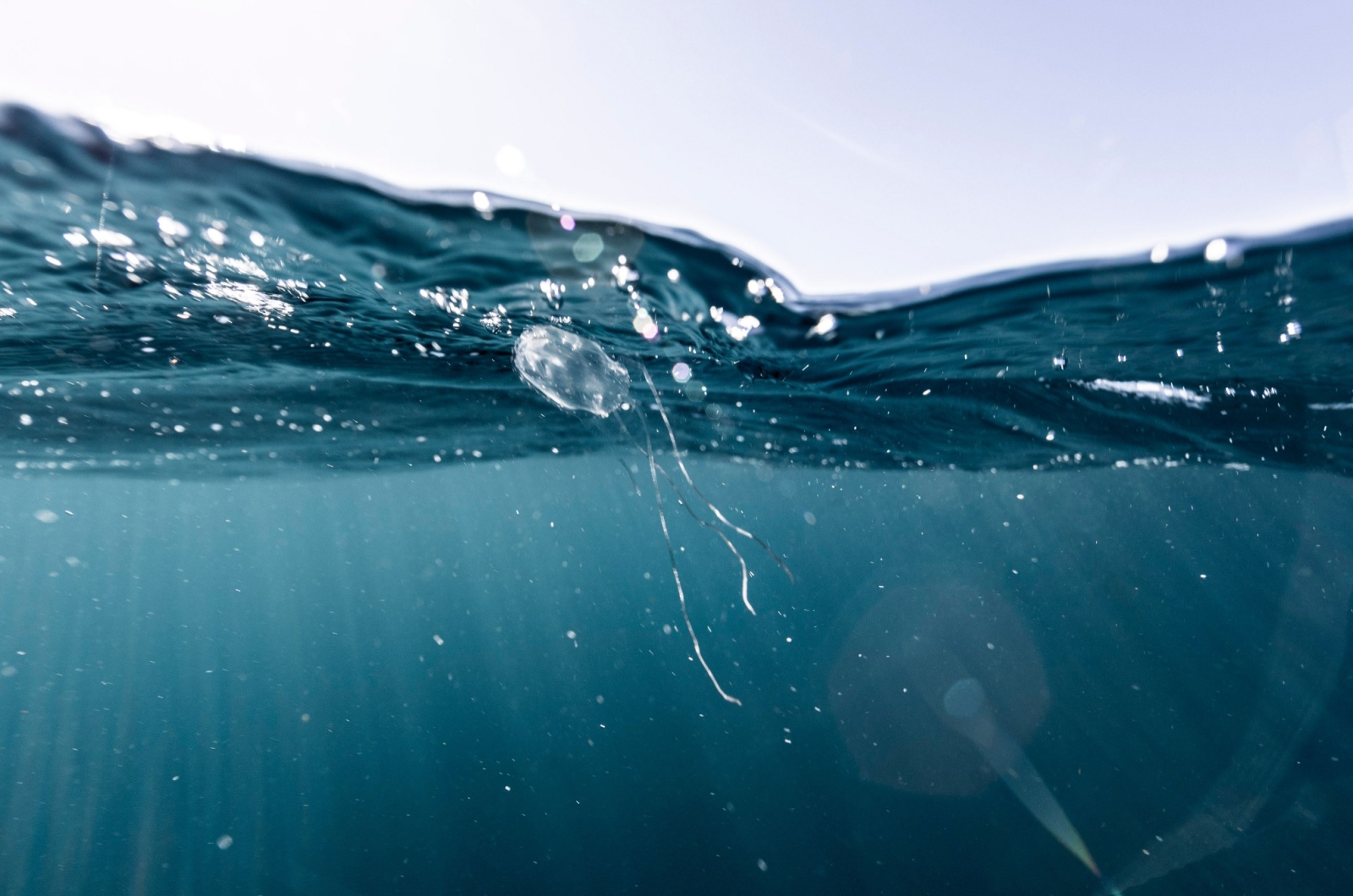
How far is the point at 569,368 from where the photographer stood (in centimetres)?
1089

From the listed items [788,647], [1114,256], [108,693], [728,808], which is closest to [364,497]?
[1114,256]

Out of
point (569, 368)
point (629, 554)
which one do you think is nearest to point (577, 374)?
point (569, 368)

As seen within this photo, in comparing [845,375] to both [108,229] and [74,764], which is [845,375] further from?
[74,764]

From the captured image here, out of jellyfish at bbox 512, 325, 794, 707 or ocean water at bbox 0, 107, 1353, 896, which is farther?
jellyfish at bbox 512, 325, 794, 707

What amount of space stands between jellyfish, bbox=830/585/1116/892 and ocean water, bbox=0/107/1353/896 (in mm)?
569

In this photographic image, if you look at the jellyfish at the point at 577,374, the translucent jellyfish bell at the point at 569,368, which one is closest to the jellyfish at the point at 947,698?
the jellyfish at the point at 577,374

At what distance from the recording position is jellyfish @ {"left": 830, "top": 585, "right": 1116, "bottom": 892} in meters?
42.4

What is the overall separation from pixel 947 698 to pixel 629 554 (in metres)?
26.2

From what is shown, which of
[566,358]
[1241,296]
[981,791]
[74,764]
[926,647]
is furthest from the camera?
[74,764]

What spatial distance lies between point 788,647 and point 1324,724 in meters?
45.7

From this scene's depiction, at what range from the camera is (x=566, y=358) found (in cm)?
1043

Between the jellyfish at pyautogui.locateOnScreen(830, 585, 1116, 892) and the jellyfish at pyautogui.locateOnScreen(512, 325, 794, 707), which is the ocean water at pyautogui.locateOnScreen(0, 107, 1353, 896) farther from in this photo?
the jellyfish at pyautogui.locateOnScreen(830, 585, 1116, 892)

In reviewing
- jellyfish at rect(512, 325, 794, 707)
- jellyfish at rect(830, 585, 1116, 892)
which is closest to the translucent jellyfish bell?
jellyfish at rect(512, 325, 794, 707)

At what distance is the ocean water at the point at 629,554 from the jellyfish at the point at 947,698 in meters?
0.57
